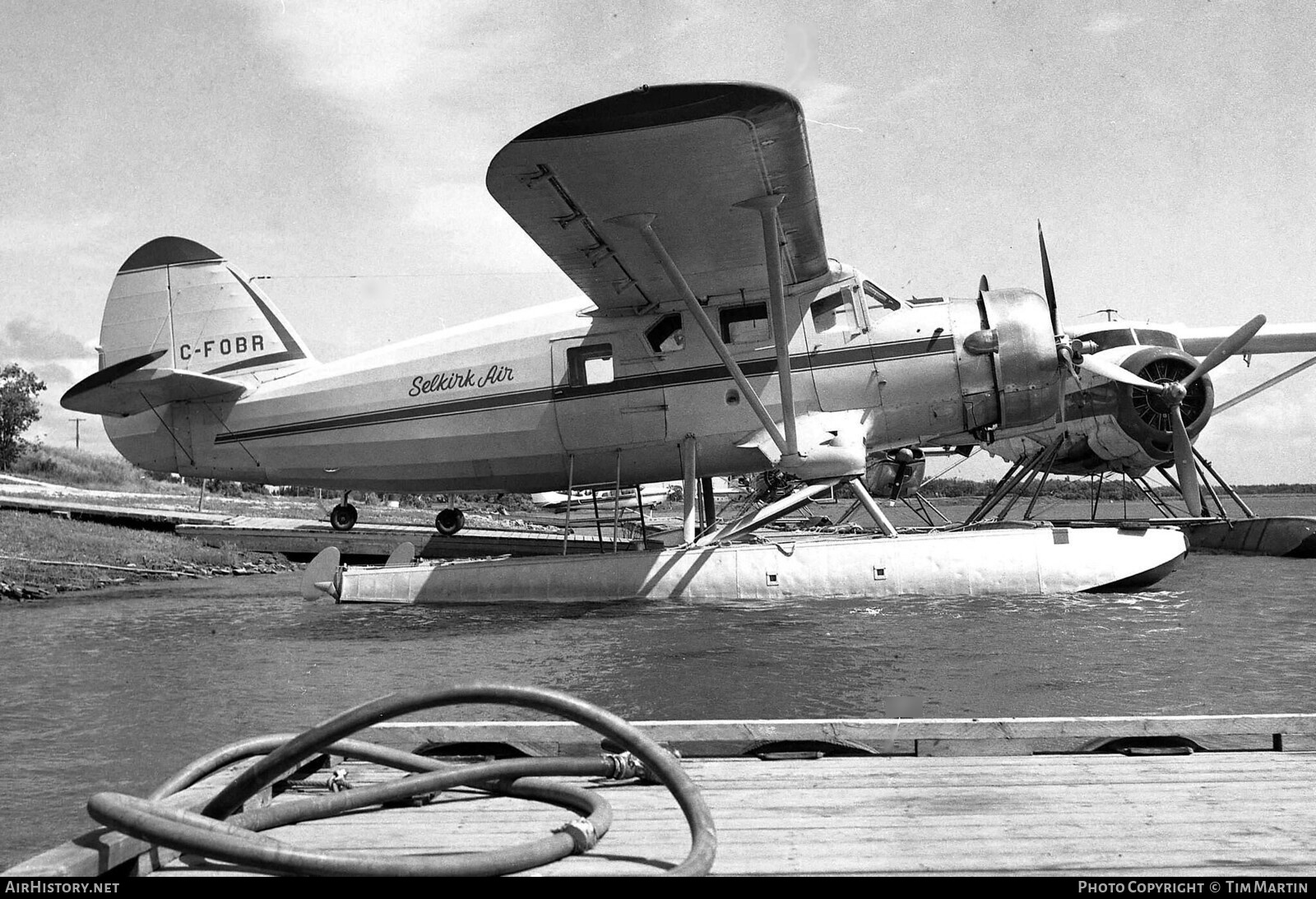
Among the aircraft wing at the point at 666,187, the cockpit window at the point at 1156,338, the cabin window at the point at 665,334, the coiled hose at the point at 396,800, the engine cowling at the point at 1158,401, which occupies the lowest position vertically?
the coiled hose at the point at 396,800

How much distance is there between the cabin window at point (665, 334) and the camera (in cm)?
1257

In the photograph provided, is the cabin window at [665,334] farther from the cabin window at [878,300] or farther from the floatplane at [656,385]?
the cabin window at [878,300]

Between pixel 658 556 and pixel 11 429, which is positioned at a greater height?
pixel 11 429

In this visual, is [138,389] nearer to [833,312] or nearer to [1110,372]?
[833,312]

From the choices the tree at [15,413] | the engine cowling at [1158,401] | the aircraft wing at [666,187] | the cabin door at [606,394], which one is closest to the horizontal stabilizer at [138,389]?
the cabin door at [606,394]

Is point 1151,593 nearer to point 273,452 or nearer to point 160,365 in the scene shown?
point 273,452

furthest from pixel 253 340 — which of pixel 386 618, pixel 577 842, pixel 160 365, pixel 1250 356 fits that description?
pixel 1250 356

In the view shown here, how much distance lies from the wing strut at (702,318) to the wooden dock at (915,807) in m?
6.99

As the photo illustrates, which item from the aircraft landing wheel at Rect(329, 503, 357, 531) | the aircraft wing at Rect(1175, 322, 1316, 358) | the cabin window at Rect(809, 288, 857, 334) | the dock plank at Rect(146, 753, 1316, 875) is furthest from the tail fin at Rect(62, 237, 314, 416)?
the aircraft wing at Rect(1175, 322, 1316, 358)

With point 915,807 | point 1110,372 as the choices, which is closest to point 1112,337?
point 1110,372

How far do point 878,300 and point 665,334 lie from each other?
8.66 ft

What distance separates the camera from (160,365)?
1441 centimetres

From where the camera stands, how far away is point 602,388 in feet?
41.4

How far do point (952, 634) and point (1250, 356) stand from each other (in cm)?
1653
